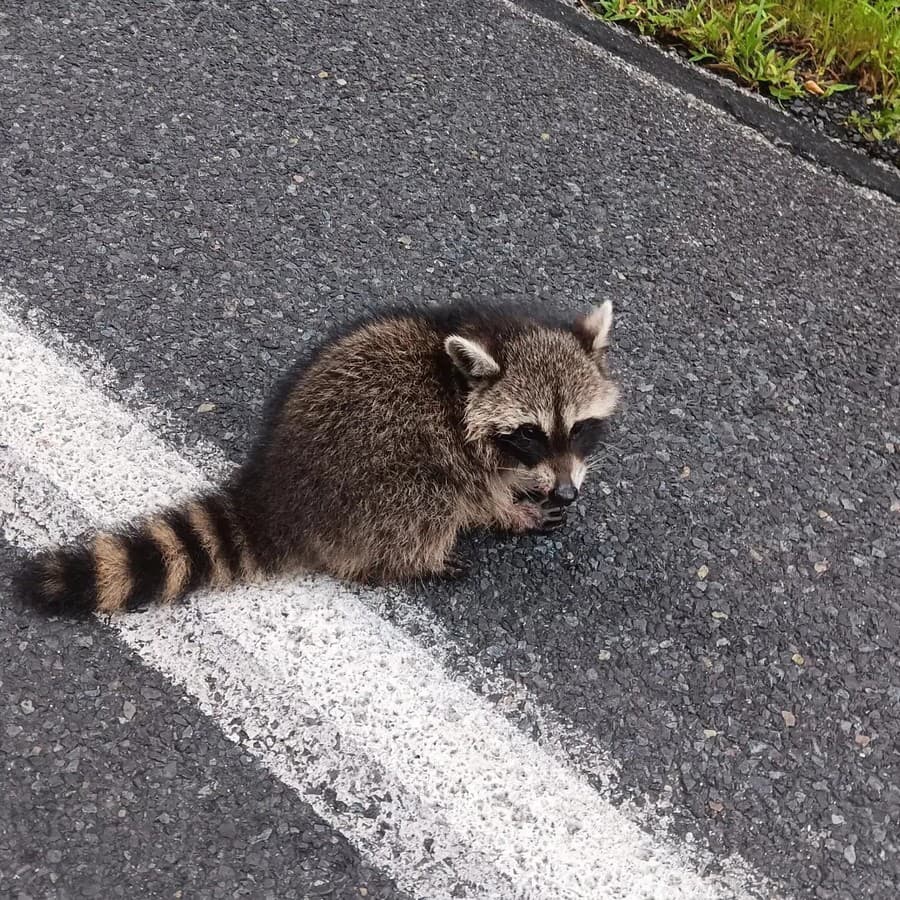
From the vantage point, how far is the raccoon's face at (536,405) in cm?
298

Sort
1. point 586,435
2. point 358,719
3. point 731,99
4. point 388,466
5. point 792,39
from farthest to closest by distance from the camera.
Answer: point 792,39
point 731,99
point 586,435
point 388,466
point 358,719

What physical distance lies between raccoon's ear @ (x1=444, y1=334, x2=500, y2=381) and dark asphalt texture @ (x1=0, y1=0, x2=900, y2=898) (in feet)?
1.85

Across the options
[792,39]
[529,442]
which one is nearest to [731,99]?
[792,39]

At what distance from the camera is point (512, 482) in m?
3.09

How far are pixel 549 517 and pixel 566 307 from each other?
100 centimetres

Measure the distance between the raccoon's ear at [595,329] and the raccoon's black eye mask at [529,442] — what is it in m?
0.36

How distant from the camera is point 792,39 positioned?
184 inches

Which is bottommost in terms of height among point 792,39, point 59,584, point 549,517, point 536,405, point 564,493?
point 59,584

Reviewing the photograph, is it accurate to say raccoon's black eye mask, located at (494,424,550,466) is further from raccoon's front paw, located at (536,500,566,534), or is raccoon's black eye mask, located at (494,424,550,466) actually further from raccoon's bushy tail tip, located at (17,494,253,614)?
A: raccoon's bushy tail tip, located at (17,494,253,614)

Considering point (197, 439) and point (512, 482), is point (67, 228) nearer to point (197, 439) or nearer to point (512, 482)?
point (197, 439)

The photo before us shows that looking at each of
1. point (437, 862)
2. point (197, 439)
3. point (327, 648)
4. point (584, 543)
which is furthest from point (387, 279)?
point (437, 862)

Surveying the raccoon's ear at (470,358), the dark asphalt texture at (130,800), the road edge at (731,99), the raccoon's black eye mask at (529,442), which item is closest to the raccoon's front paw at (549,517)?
the raccoon's black eye mask at (529,442)

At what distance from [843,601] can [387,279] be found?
6.49 feet

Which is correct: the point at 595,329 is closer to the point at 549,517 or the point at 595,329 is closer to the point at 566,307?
the point at 566,307
